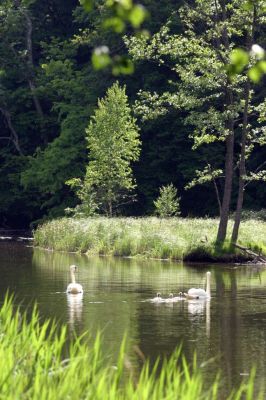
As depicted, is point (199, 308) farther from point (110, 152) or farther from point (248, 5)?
point (110, 152)

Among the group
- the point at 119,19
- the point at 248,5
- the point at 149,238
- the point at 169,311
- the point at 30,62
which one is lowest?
the point at 169,311

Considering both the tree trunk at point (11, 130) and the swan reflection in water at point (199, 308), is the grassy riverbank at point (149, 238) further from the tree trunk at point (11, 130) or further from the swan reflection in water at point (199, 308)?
the tree trunk at point (11, 130)

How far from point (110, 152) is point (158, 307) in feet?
90.4

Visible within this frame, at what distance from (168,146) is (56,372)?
51594mm

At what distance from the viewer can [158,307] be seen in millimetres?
22016

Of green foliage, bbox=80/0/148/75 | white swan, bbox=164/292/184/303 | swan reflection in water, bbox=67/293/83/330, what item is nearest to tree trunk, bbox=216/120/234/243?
white swan, bbox=164/292/184/303

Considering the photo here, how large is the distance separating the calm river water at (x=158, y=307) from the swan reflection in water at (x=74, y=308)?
0.02m

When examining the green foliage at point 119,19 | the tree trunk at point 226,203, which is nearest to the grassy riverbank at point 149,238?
the tree trunk at point 226,203

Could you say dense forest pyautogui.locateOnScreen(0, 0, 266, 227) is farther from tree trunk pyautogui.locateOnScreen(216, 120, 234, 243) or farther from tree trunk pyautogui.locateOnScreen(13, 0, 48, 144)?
tree trunk pyautogui.locateOnScreen(216, 120, 234, 243)

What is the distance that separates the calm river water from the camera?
16.2 m

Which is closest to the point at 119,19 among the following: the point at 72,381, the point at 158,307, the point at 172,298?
the point at 72,381

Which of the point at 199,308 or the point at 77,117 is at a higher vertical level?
the point at 77,117

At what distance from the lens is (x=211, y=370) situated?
47.1 feet

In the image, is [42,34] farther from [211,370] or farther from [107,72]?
[211,370]
